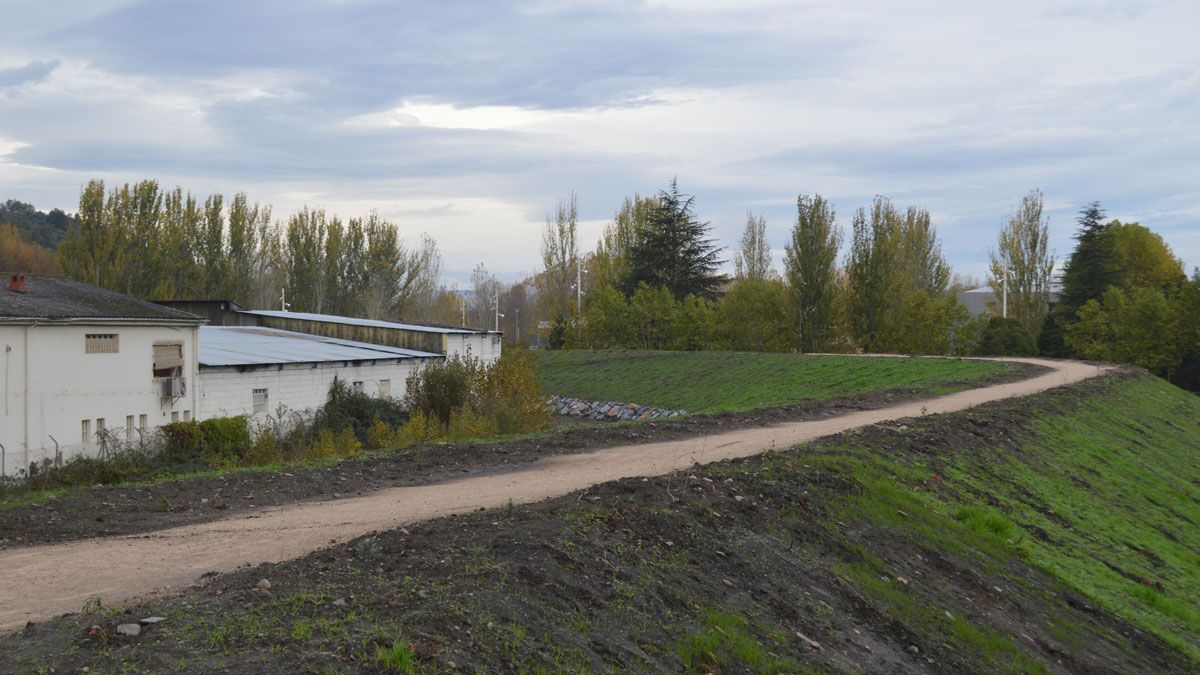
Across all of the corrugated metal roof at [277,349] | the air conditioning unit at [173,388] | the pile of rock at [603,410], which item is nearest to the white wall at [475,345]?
the corrugated metal roof at [277,349]

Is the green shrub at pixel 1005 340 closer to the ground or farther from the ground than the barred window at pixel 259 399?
farther from the ground

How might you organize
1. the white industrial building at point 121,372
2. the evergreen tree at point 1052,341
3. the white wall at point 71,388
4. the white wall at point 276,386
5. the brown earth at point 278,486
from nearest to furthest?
the brown earth at point 278,486
the white wall at point 71,388
the white industrial building at point 121,372
the white wall at point 276,386
the evergreen tree at point 1052,341

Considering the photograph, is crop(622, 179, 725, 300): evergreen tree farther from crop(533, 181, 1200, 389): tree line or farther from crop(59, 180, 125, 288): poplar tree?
crop(59, 180, 125, 288): poplar tree

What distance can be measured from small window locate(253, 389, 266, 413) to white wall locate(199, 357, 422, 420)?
0.09 m

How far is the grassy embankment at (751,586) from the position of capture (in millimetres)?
6328

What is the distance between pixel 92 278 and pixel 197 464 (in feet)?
135

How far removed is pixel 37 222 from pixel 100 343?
104178 mm

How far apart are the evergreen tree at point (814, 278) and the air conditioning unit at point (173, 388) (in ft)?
122

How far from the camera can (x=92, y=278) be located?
191ft

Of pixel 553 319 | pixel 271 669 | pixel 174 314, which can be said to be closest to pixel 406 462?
pixel 271 669

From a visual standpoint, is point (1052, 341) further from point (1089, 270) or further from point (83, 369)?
point (83, 369)

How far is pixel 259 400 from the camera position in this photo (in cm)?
2783

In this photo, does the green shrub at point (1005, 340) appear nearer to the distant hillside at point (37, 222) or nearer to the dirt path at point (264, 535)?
the dirt path at point (264, 535)

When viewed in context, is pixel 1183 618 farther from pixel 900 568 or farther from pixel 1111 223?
pixel 1111 223
